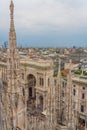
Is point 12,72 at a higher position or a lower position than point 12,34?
lower

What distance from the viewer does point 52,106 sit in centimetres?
1675

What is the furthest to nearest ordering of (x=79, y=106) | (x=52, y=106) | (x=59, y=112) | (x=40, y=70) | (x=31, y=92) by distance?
(x=31, y=92) → (x=40, y=70) → (x=79, y=106) → (x=59, y=112) → (x=52, y=106)

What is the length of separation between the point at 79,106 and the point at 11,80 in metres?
32.2

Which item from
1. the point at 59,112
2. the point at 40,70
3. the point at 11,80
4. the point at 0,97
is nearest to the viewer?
the point at 11,80

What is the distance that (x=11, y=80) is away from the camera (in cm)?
991

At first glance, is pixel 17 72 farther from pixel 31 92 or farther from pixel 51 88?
pixel 31 92

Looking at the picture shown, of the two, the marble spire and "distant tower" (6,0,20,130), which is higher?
the marble spire

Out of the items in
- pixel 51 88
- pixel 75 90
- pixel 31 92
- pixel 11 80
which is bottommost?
pixel 31 92

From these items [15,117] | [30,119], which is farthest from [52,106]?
[15,117]

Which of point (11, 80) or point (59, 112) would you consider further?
point (59, 112)

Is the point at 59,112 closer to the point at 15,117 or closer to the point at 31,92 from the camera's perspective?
the point at 15,117

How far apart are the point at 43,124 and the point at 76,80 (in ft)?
85.7

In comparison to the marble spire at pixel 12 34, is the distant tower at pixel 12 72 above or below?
below

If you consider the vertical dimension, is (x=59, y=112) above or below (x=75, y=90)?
above
